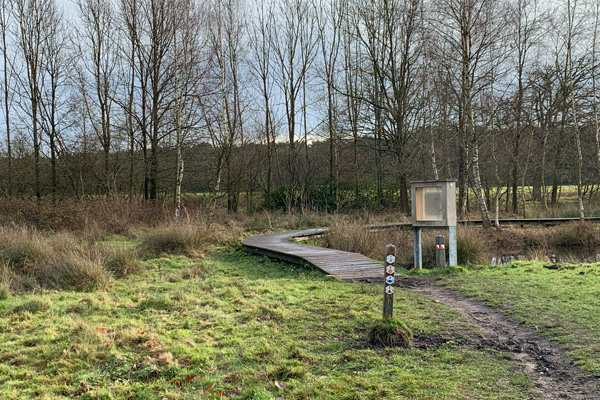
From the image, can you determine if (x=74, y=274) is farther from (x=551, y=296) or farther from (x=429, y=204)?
(x=551, y=296)

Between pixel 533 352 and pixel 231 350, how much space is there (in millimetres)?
3200

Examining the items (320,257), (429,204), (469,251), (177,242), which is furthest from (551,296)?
(177,242)

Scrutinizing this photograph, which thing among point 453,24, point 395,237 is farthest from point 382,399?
point 453,24

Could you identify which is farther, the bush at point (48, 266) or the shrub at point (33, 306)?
the bush at point (48, 266)

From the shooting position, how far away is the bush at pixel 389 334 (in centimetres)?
533

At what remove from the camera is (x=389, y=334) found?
212 inches

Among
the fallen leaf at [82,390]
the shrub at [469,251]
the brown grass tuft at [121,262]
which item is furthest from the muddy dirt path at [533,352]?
the brown grass tuft at [121,262]

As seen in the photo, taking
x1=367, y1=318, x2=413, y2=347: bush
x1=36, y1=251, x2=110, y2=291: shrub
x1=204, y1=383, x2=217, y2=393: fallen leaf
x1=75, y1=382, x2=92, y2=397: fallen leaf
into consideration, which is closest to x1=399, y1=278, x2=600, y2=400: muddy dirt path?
x1=367, y1=318, x2=413, y2=347: bush

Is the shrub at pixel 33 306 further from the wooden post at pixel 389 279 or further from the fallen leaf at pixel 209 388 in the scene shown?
the wooden post at pixel 389 279

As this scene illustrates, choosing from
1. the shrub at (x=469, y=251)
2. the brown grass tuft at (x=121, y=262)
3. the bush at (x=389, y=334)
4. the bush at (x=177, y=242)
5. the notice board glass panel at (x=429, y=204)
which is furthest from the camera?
the bush at (x=177, y=242)

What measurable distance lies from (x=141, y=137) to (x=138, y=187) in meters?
3.91

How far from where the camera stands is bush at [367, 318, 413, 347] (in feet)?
17.5

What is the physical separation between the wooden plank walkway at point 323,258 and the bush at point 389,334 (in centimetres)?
405

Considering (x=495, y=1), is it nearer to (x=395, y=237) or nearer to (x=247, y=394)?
(x=395, y=237)
